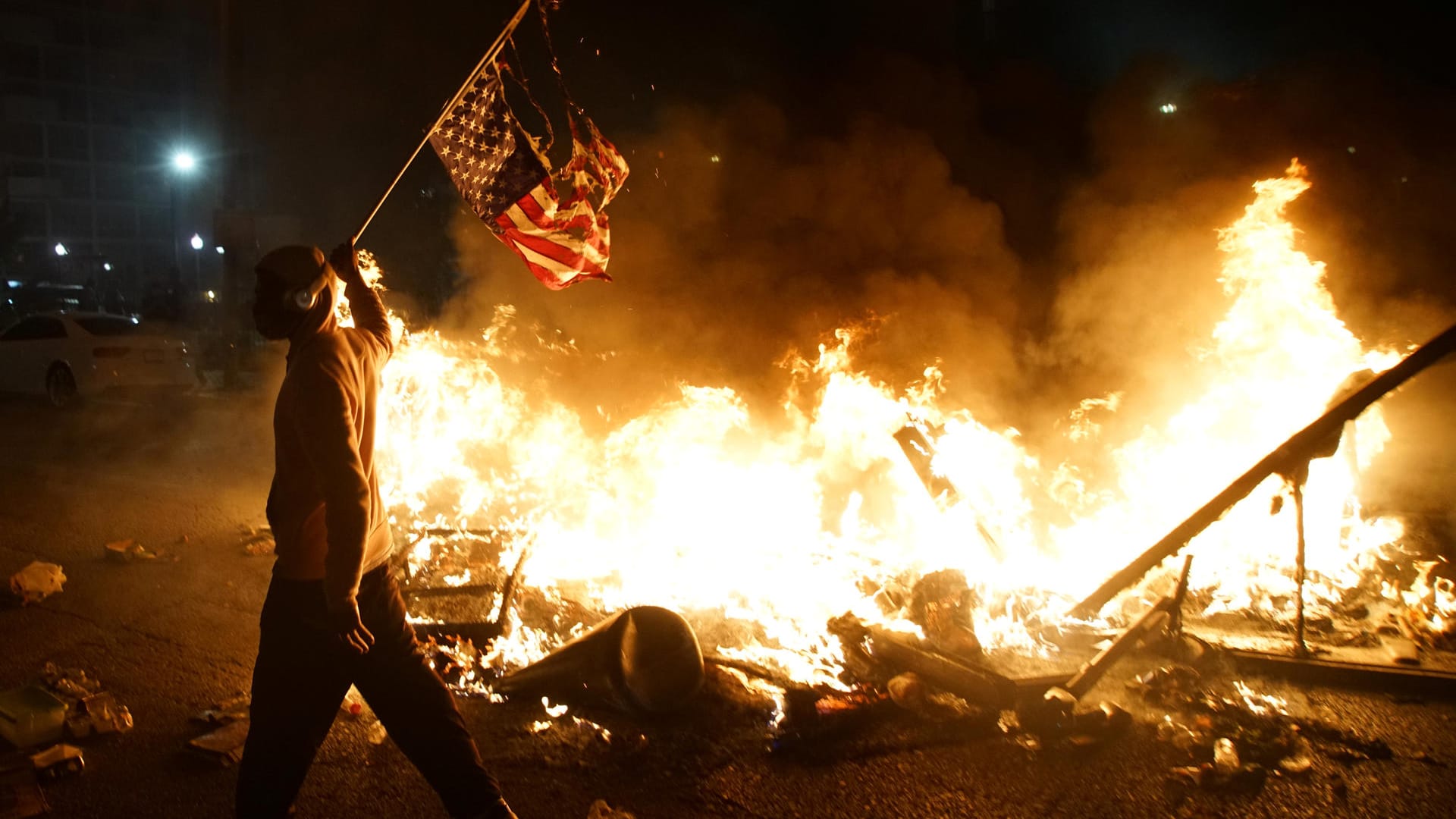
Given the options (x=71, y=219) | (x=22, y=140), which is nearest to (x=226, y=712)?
(x=71, y=219)

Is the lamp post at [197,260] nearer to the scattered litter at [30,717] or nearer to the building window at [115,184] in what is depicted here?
the building window at [115,184]

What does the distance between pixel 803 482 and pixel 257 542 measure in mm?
4881

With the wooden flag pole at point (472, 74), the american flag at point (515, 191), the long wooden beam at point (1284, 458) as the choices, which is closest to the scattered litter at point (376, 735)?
the wooden flag pole at point (472, 74)

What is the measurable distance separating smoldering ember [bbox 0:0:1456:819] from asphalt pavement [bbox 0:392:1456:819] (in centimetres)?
3

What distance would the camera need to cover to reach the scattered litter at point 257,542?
6.89 m

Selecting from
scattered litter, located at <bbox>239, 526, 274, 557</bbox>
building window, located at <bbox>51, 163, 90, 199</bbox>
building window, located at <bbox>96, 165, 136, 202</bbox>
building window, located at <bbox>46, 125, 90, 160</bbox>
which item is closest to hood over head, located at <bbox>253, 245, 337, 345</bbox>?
scattered litter, located at <bbox>239, 526, 274, 557</bbox>

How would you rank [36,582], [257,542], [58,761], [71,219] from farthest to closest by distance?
[71,219], [257,542], [36,582], [58,761]

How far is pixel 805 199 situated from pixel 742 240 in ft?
2.89

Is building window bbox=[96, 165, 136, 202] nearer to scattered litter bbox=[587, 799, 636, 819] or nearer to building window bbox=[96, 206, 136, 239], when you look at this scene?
building window bbox=[96, 206, 136, 239]

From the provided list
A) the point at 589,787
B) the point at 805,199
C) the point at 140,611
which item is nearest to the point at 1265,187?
the point at 805,199

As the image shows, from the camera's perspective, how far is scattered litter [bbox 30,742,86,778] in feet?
11.9

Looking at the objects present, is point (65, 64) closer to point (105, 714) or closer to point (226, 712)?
point (105, 714)

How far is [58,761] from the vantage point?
3668 millimetres

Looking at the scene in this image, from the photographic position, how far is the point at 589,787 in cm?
379
